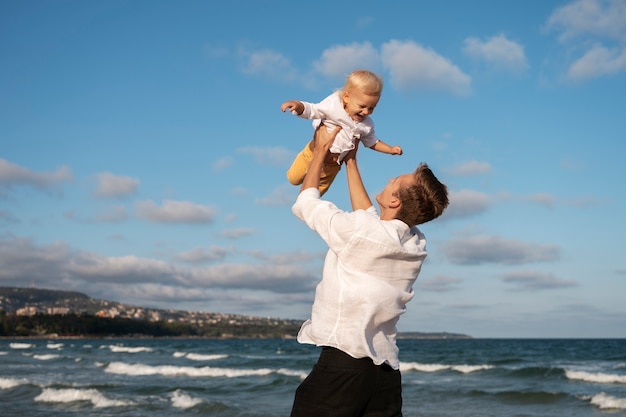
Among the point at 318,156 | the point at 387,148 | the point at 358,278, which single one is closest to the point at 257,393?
the point at 387,148

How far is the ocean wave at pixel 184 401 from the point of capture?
14901mm

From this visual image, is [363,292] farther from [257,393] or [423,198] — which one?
[257,393]

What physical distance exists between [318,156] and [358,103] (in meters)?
0.55

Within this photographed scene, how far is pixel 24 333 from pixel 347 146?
108 meters

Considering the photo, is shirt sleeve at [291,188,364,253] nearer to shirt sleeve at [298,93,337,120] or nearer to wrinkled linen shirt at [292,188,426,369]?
wrinkled linen shirt at [292,188,426,369]

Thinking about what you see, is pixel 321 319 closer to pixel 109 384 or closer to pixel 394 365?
pixel 394 365

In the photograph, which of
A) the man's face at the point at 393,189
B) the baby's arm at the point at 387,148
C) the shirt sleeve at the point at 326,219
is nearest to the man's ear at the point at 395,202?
the man's face at the point at 393,189

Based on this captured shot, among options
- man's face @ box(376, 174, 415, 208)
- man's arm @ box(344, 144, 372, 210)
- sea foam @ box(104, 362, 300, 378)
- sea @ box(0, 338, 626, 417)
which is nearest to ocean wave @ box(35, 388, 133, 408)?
sea @ box(0, 338, 626, 417)

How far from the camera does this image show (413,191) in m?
2.72

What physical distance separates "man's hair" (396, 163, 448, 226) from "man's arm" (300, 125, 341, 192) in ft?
1.16

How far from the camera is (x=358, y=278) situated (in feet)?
8.79

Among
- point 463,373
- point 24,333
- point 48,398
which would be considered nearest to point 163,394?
point 48,398

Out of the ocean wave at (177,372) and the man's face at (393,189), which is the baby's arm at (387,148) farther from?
the ocean wave at (177,372)

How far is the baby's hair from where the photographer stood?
3346mm
